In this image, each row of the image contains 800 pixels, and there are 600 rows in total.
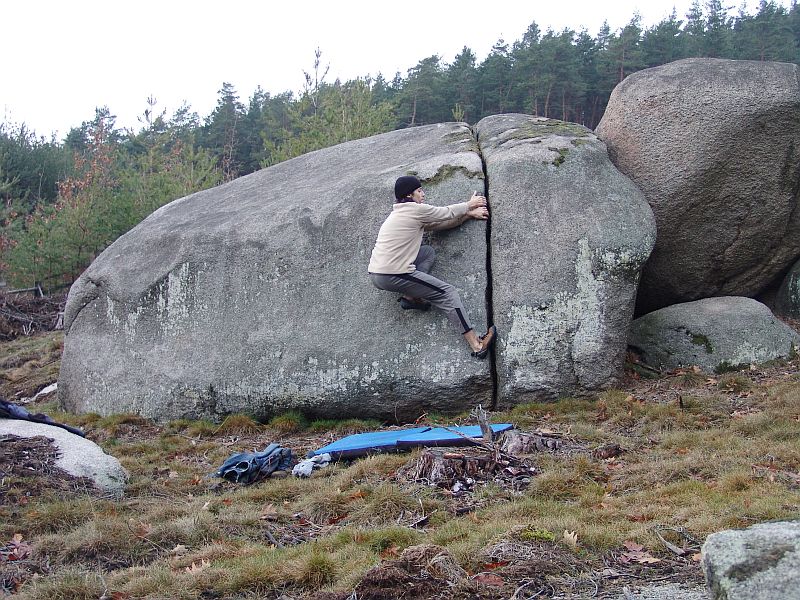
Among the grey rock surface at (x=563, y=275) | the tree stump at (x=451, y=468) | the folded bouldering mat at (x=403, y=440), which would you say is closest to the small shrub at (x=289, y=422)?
the folded bouldering mat at (x=403, y=440)

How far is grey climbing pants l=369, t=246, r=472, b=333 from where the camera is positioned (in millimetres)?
10109

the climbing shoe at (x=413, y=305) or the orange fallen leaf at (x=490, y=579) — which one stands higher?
the climbing shoe at (x=413, y=305)

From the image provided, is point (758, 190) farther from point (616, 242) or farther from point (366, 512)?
point (366, 512)

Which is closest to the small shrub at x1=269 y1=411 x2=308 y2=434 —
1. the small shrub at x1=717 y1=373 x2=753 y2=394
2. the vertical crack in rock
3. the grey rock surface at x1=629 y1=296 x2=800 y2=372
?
the vertical crack in rock

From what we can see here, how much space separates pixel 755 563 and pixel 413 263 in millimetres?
7315

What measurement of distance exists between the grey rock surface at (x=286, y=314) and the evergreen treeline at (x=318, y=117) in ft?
31.1

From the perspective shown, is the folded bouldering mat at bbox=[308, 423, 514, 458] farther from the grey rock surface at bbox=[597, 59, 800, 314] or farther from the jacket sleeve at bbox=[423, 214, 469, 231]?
the grey rock surface at bbox=[597, 59, 800, 314]

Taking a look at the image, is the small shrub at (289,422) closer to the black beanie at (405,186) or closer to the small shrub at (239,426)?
the small shrub at (239,426)

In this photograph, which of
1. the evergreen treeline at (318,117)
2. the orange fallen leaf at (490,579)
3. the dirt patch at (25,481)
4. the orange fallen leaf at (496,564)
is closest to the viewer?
the orange fallen leaf at (490,579)

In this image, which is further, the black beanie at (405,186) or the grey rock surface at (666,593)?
the black beanie at (405,186)

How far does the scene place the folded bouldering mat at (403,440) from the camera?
27.2ft

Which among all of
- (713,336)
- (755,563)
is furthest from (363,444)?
(755,563)

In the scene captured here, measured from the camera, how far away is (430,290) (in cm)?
1021

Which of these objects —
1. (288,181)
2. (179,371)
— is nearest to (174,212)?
(288,181)
